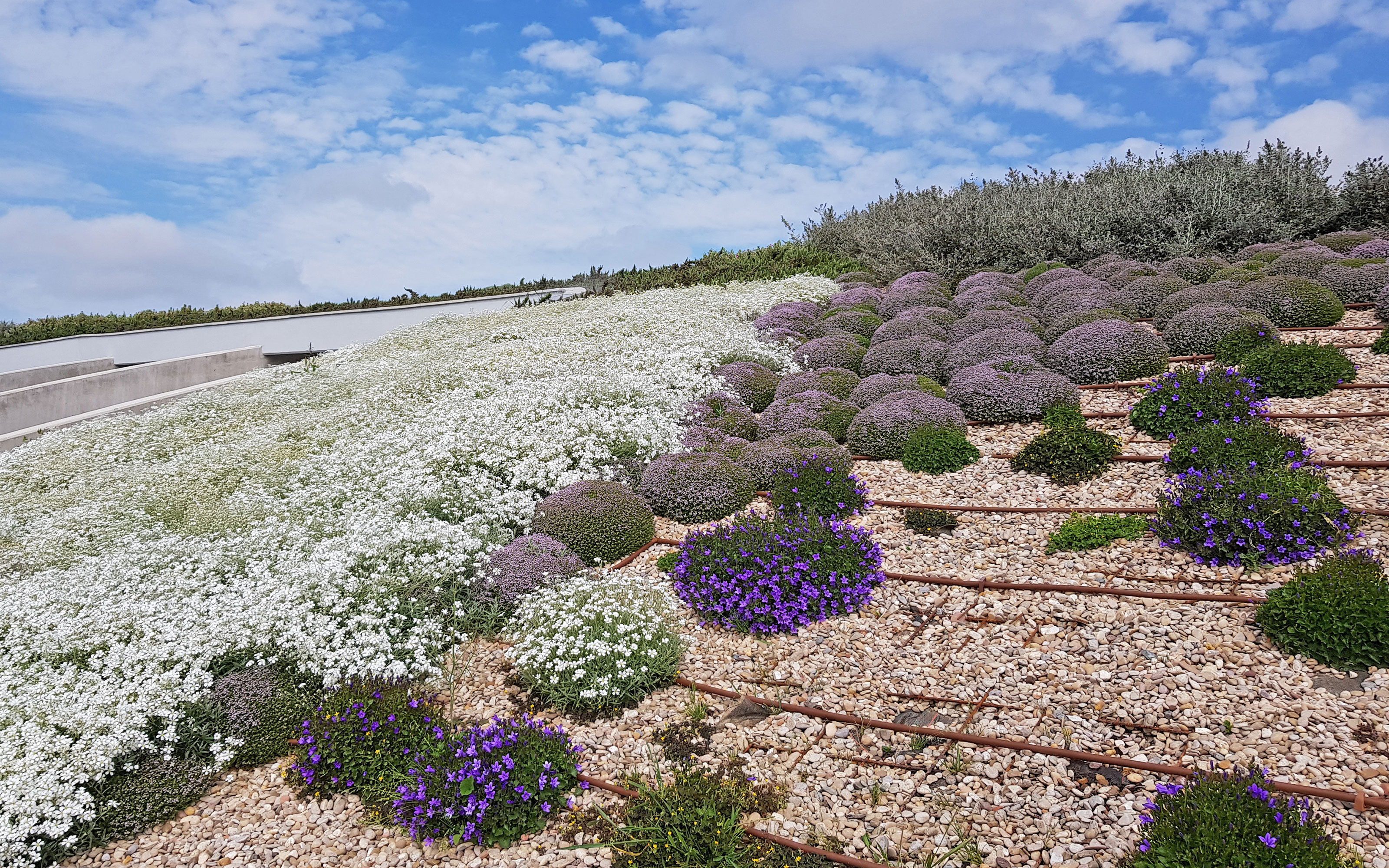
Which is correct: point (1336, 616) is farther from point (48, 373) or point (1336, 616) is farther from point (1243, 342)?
point (48, 373)

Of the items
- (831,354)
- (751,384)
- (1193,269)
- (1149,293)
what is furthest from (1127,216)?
(751,384)

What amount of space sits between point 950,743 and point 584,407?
651cm

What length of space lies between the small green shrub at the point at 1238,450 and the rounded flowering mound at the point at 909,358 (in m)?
4.10

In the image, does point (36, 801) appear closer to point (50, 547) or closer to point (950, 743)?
point (50, 547)

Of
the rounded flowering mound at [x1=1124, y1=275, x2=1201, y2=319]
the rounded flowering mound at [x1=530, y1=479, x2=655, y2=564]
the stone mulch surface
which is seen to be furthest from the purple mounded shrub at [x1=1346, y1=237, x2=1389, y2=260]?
the rounded flowering mound at [x1=530, y1=479, x2=655, y2=564]

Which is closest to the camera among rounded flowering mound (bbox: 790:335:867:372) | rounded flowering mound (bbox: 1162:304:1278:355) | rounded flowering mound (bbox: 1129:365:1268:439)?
rounded flowering mound (bbox: 1129:365:1268:439)

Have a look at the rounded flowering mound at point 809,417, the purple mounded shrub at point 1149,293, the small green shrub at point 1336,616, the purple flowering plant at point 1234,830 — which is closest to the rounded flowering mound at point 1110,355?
the purple mounded shrub at point 1149,293

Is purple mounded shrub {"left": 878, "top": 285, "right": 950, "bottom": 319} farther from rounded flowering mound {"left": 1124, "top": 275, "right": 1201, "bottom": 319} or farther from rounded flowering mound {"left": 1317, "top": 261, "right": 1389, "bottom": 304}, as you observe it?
rounded flowering mound {"left": 1317, "top": 261, "right": 1389, "bottom": 304}

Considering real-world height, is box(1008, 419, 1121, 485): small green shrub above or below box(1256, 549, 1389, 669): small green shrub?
above

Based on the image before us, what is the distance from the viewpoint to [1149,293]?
12.7 meters

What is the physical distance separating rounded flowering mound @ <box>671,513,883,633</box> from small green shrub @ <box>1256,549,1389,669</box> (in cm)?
283

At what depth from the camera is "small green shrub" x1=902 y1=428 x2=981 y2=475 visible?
28.9ft

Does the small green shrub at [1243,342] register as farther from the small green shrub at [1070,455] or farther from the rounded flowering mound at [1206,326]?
the small green shrub at [1070,455]

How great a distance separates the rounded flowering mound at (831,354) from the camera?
42.1ft
